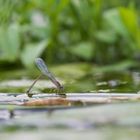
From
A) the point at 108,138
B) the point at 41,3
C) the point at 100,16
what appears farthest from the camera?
the point at 100,16

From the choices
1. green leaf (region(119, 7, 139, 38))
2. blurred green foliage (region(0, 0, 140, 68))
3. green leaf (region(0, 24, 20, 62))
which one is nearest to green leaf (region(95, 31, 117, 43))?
blurred green foliage (region(0, 0, 140, 68))

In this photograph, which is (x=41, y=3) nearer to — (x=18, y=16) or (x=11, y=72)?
(x=18, y=16)

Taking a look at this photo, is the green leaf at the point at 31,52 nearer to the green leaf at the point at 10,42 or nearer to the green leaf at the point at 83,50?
the green leaf at the point at 10,42

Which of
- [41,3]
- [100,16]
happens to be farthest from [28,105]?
[100,16]

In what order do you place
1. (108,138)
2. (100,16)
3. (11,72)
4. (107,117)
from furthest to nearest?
(100,16)
(11,72)
(107,117)
(108,138)

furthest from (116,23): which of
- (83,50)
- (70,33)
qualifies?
(70,33)

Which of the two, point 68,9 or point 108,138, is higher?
point 68,9

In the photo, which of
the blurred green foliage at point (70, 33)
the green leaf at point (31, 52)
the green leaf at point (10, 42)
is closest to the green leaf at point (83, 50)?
the blurred green foliage at point (70, 33)

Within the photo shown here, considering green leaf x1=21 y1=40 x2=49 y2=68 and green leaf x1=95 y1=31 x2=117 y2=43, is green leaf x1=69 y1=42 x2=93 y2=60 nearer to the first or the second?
green leaf x1=95 y1=31 x2=117 y2=43
